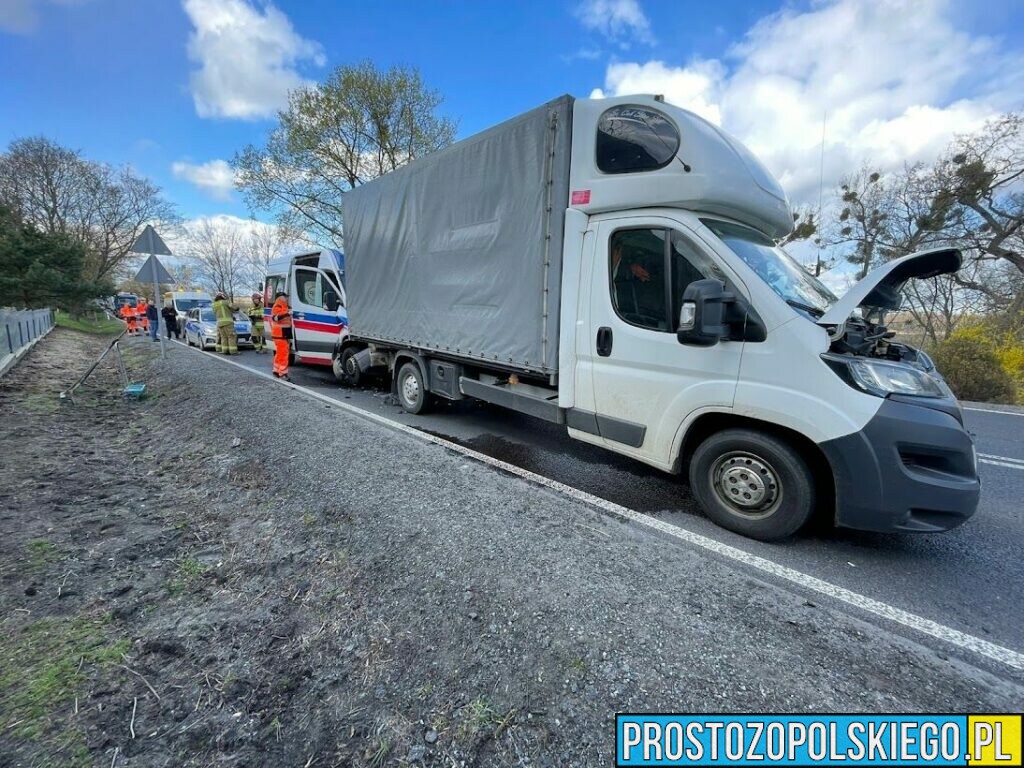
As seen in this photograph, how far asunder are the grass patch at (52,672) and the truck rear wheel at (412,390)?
4.04 meters

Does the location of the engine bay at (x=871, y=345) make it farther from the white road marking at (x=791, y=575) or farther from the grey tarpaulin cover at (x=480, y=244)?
the grey tarpaulin cover at (x=480, y=244)

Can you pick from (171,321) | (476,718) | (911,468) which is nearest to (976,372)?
(911,468)

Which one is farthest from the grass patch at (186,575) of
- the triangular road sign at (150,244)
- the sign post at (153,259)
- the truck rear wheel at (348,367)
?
the triangular road sign at (150,244)

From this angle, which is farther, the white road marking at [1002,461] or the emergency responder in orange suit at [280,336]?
the emergency responder in orange suit at [280,336]

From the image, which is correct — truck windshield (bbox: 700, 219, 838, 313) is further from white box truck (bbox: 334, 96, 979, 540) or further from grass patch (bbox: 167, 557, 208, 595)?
grass patch (bbox: 167, 557, 208, 595)

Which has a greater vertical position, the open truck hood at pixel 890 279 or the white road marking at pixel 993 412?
the open truck hood at pixel 890 279

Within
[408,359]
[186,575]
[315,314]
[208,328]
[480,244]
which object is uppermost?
[480,244]

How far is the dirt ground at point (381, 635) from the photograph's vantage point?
4.93 ft

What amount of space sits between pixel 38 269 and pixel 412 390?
27159 millimetres

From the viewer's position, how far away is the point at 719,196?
305 cm

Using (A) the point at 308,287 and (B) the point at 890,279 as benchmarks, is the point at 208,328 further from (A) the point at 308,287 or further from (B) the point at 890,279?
(B) the point at 890,279

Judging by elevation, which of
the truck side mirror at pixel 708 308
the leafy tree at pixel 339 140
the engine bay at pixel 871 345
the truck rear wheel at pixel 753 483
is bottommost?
the truck rear wheel at pixel 753 483

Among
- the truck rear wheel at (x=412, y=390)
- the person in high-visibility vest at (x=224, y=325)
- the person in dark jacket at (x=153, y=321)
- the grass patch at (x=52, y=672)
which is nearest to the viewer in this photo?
the grass patch at (x=52, y=672)

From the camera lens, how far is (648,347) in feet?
10.5
